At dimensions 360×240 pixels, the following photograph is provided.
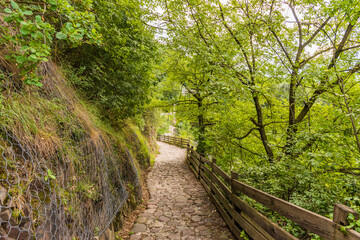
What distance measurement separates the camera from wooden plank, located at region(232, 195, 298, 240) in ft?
7.58

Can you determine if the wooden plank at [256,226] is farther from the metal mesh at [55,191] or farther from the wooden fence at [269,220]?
the metal mesh at [55,191]

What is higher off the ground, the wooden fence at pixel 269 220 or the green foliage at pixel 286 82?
the green foliage at pixel 286 82

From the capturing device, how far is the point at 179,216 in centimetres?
480

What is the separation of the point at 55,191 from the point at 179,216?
11.5 feet

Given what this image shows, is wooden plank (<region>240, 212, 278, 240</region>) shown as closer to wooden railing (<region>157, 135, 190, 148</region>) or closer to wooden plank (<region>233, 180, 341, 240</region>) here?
wooden plank (<region>233, 180, 341, 240</region>)

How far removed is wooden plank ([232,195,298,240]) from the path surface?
0.84m

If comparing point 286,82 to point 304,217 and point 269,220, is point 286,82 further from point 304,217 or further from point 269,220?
point 304,217

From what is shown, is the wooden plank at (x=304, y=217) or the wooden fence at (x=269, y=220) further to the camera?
the wooden plank at (x=304, y=217)

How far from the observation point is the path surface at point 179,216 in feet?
12.9

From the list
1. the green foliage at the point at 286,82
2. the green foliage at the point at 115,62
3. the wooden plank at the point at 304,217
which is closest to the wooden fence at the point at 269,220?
the wooden plank at the point at 304,217

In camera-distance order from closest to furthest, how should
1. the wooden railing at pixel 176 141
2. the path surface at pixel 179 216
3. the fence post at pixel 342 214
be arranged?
1. the fence post at pixel 342 214
2. the path surface at pixel 179 216
3. the wooden railing at pixel 176 141

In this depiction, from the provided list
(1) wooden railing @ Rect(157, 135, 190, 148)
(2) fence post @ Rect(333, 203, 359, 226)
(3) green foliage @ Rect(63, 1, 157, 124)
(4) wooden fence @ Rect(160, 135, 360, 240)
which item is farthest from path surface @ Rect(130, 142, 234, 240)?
(1) wooden railing @ Rect(157, 135, 190, 148)

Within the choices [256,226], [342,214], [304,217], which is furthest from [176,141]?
[342,214]

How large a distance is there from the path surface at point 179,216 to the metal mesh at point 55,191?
1239 millimetres
